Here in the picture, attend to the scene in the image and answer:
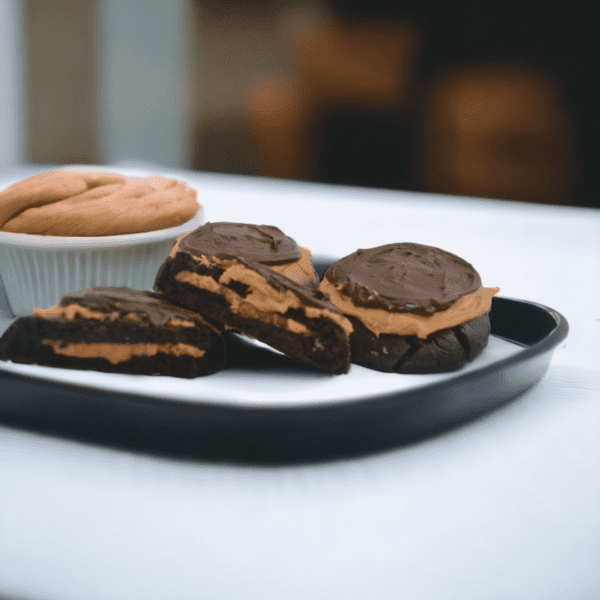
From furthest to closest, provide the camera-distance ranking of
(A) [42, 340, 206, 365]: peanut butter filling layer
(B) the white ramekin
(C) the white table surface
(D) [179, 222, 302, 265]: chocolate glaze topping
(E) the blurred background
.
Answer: (E) the blurred background, (B) the white ramekin, (D) [179, 222, 302, 265]: chocolate glaze topping, (A) [42, 340, 206, 365]: peanut butter filling layer, (C) the white table surface

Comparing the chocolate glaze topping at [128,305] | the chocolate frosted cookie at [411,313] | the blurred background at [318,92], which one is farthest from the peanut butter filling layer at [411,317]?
the blurred background at [318,92]

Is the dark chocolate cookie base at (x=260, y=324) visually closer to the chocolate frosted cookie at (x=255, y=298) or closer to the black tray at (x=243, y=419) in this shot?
the chocolate frosted cookie at (x=255, y=298)

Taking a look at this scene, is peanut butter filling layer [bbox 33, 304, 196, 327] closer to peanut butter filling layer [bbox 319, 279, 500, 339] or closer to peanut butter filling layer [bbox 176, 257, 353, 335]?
peanut butter filling layer [bbox 176, 257, 353, 335]

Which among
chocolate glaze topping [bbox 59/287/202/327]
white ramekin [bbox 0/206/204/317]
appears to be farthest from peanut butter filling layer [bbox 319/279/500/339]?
white ramekin [bbox 0/206/204/317]

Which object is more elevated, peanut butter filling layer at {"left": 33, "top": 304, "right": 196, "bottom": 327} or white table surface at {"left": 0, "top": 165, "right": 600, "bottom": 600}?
peanut butter filling layer at {"left": 33, "top": 304, "right": 196, "bottom": 327}

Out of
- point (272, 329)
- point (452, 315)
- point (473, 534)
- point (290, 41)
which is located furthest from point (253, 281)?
point (290, 41)

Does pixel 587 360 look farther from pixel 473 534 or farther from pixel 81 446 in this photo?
pixel 81 446
